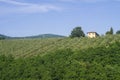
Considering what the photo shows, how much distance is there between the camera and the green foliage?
50.6m

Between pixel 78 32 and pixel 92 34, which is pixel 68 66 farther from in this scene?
pixel 78 32

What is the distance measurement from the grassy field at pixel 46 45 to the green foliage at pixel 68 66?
561 inches

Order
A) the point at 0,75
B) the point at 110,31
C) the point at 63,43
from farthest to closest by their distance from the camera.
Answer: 1. the point at 110,31
2. the point at 63,43
3. the point at 0,75

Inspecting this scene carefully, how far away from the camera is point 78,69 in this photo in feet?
173

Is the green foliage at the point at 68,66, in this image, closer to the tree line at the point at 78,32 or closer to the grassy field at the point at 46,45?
the grassy field at the point at 46,45

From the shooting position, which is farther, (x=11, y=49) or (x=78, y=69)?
(x=11, y=49)

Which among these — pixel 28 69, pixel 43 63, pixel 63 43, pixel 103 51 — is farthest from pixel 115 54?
pixel 63 43

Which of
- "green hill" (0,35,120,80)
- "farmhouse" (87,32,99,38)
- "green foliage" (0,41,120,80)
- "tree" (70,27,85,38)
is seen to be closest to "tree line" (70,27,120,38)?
"tree" (70,27,85,38)

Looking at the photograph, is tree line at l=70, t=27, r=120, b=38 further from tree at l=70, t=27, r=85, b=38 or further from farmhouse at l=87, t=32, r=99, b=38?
farmhouse at l=87, t=32, r=99, b=38

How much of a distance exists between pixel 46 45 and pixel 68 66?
3820 cm

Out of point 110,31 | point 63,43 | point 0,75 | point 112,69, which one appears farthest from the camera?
point 110,31

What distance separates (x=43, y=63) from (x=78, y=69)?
446 inches

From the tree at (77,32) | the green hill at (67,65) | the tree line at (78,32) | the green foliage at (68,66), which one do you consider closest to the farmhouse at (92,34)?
the tree line at (78,32)

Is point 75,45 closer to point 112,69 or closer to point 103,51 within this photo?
point 103,51
